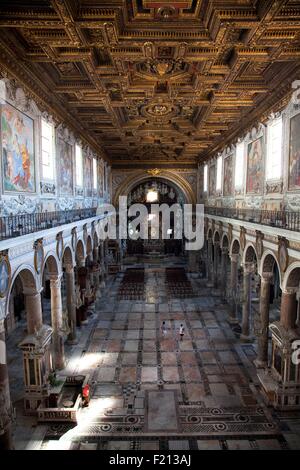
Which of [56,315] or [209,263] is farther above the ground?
[56,315]

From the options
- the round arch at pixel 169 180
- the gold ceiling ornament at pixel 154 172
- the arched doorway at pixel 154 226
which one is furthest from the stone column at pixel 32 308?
the arched doorway at pixel 154 226

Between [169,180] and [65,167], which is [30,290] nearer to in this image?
[65,167]

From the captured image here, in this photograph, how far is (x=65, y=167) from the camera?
13945mm

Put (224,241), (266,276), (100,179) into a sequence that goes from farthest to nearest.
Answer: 1. (100,179)
2. (224,241)
3. (266,276)

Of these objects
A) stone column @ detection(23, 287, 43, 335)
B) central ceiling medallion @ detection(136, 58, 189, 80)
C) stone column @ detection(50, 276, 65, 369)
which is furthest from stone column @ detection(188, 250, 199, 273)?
stone column @ detection(23, 287, 43, 335)

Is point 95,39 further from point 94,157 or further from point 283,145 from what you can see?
point 94,157

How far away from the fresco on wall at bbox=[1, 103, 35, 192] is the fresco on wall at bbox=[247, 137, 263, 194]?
28.9 ft

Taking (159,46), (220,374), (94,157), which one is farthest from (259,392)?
(94,157)

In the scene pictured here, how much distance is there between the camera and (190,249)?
29.4 m

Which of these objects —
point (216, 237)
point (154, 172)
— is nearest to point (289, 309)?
point (216, 237)

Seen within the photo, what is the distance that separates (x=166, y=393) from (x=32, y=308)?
5399 millimetres

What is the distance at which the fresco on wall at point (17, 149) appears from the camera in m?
8.34

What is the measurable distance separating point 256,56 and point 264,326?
372 inches

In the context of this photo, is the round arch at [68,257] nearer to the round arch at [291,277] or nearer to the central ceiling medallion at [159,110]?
the central ceiling medallion at [159,110]
